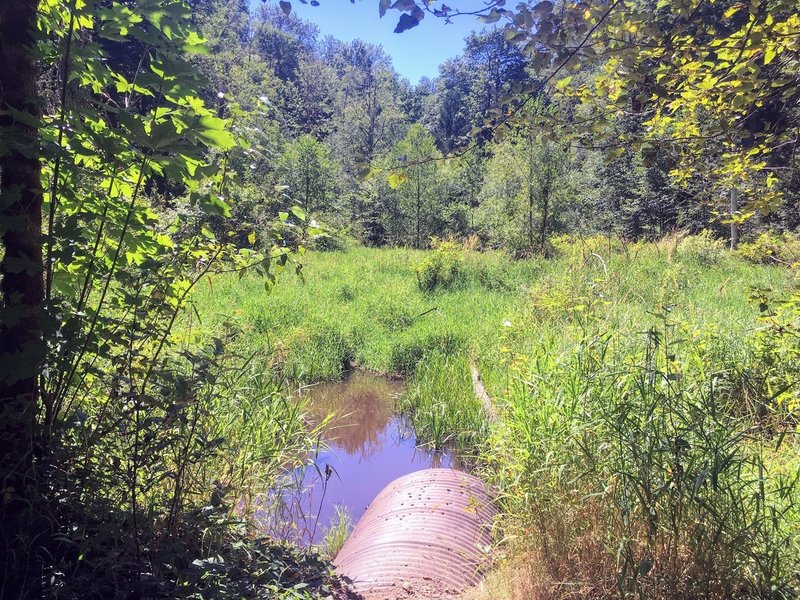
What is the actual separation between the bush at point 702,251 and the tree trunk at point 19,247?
14364 mm

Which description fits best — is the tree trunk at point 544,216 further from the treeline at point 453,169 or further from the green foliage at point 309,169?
the green foliage at point 309,169

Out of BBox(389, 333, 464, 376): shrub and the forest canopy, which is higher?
BBox(389, 333, 464, 376): shrub

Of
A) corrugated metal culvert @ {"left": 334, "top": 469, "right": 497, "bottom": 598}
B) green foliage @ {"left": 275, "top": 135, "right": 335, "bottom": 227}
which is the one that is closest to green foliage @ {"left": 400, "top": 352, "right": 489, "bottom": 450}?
corrugated metal culvert @ {"left": 334, "top": 469, "right": 497, "bottom": 598}

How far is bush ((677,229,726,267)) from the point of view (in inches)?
533

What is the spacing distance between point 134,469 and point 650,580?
7.10ft

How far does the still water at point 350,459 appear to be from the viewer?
4.30m

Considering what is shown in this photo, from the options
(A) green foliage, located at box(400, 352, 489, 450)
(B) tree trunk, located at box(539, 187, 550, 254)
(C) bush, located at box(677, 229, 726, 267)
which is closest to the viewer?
(A) green foliage, located at box(400, 352, 489, 450)

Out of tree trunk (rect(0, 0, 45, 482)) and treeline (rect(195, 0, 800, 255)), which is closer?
tree trunk (rect(0, 0, 45, 482))

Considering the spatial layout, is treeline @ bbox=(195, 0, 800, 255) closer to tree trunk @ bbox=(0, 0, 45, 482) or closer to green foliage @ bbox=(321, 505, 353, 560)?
tree trunk @ bbox=(0, 0, 45, 482)

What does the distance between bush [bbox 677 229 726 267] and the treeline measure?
1.16m

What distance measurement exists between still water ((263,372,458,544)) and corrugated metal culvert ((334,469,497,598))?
1.76 feet

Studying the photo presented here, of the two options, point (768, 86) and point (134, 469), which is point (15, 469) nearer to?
point (134, 469)

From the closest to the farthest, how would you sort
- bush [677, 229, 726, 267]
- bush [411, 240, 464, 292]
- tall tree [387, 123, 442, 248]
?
bush [411, 240, 464, 292] → bush [677, 229, 726, 267] → tall tree [387, 123, 442, 248]

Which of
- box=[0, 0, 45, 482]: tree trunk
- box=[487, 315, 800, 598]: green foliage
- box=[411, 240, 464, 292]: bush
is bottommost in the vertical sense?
box=[487, 315, 800, 598]: green foliage
